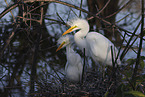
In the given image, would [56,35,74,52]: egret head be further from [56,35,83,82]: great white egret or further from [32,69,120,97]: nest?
[32,69,120,97]: nest

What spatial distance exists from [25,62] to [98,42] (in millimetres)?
1442

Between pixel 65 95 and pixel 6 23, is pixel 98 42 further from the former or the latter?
pixel 6 23

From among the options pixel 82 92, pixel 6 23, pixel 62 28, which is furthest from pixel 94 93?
pixel 6 23

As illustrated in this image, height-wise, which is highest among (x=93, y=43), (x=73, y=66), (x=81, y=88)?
(x=93, y=43)

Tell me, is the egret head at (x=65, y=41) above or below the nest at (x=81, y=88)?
above

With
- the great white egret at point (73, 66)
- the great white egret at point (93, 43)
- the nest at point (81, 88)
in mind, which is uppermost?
the great white egret at point (93, 43)

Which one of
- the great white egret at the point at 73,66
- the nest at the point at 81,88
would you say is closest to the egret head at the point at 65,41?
the great white egret at the point at 73,66

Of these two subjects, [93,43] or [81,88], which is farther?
[93,43]

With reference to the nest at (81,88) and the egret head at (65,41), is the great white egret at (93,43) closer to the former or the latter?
the egret head at (65,41)

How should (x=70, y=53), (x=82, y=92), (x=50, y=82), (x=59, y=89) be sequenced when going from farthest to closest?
1. (x=70, y=53)
2. (x=50, y=82)
3. (x=59, y=89)
4. (x=82, y=92)

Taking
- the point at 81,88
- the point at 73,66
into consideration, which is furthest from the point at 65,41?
the point at 81,88

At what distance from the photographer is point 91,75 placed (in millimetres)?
1713

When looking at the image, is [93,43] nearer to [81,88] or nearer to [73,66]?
[73,66]

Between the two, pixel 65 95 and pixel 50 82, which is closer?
pixel 65 95
